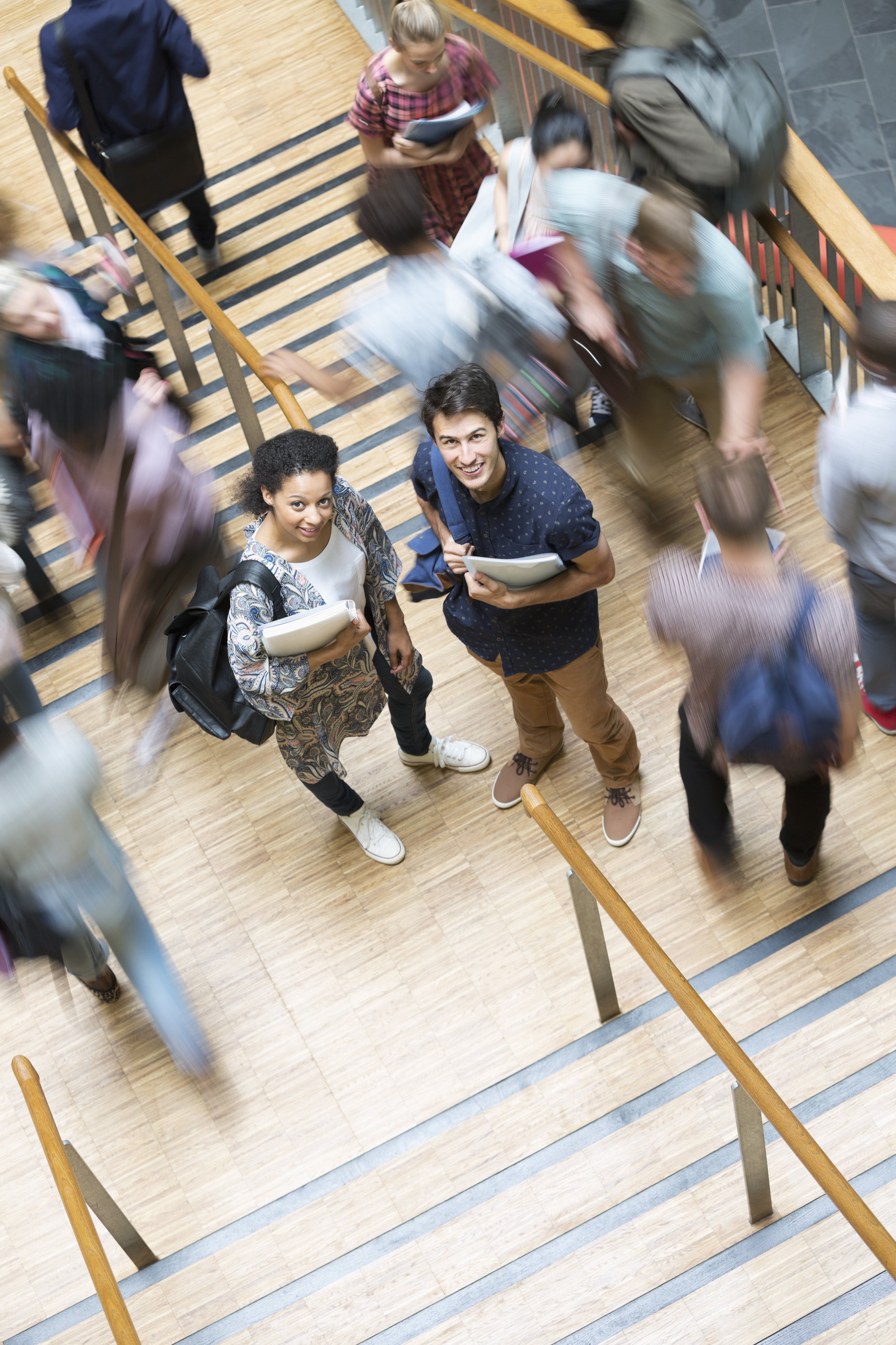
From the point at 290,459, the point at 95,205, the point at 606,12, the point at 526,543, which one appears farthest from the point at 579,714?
the point at 95,205

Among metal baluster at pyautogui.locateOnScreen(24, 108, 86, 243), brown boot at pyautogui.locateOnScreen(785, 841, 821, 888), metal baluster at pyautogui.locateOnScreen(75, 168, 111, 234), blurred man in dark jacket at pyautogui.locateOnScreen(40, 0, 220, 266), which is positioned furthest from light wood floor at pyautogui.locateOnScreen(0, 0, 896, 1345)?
metal baluster at pyautogui.locateOnScreen(24, 108, 86, 243)

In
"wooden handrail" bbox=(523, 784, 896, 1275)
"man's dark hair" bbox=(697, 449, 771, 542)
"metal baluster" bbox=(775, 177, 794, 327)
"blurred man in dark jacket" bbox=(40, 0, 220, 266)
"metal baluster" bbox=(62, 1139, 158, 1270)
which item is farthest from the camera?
"blurred man in dark jacket" bbox=(40, 0, 220, 266)

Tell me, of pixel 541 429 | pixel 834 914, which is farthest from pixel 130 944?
pixel 541 429

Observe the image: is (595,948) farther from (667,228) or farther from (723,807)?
(667,228)

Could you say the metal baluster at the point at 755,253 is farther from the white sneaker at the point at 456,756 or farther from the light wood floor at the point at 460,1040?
the white sneaker at the point at 456,756

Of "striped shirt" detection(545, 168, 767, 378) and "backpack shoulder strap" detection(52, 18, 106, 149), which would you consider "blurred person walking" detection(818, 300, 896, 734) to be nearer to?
"striped shirt" detection(545, 168, 767, 378)

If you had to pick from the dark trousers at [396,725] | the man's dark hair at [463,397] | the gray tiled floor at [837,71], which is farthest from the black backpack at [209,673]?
the gray tiled floor at [837,71]

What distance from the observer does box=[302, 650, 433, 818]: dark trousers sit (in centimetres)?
404

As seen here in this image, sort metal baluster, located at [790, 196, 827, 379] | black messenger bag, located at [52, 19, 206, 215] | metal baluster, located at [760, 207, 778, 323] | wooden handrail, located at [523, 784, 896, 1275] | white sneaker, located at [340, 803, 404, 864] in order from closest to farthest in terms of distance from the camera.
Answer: wooden handrail, located at [523, 784, 896, 1275], white sneaker, located at [340, 803, 404, 864], metal baluster, located at [790, 196, 827, 379], metal baluster, located at [760, 207, 778, 323], black messenger bag, located at [52, 19, 206, 215]

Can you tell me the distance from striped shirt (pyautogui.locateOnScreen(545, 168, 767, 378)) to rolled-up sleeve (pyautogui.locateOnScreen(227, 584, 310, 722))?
4.81 feet

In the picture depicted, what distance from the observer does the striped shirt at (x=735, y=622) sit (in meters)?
2.96

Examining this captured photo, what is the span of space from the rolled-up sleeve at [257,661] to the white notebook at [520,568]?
0.54 metres

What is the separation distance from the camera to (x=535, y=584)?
137 inches

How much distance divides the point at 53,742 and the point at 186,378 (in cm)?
270
